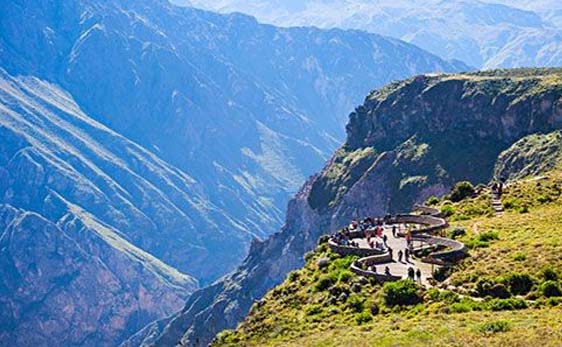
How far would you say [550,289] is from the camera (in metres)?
67.6

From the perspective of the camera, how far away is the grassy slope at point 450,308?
6009cm

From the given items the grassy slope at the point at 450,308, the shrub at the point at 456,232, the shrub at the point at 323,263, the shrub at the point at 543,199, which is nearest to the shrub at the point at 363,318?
the grassy slope at the point at 450,308

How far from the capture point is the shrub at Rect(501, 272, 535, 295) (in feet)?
228

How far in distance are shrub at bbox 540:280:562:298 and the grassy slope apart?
29 centimetres

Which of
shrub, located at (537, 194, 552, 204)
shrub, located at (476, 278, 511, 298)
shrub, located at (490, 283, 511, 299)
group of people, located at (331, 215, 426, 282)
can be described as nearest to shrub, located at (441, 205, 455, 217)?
group of people, located at (331, 215, 426, 282)

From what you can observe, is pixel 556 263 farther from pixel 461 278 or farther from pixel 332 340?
pixel 332 340

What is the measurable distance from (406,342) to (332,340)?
6517mm

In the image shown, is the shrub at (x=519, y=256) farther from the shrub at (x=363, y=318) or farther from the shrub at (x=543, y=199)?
the shrub at (x=543, y=199)

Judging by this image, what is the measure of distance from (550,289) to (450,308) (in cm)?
652

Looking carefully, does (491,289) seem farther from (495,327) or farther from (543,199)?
(543,199)

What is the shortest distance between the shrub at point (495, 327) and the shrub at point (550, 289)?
26.5ft

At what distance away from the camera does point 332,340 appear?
216 feet

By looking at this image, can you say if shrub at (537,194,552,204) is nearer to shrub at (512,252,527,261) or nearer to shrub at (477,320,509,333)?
shrub at (512,252,527,261)

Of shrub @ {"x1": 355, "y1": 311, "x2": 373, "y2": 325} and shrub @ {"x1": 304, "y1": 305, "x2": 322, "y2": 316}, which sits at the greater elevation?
shrub @ {"x1": 304, "y1": 305, "x2": 322, "y2": 316}
